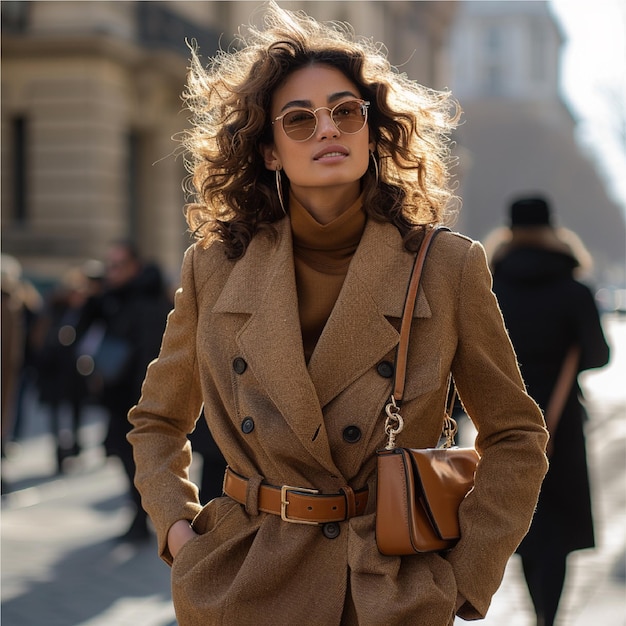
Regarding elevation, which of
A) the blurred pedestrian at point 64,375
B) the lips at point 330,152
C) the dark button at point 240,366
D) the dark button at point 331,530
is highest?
the lips at point 330,152

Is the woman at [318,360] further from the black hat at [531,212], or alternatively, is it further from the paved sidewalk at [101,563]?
the paved sidewalk at [101,563]

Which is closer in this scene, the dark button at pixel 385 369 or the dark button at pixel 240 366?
the dark button at pixel 385 369

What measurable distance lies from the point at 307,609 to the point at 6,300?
682cm

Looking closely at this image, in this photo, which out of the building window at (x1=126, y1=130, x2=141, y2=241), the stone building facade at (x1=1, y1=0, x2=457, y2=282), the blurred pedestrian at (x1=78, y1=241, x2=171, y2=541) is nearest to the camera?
the blurred pedestrian at (x1=78, y1=241, x2=171, y2=541)

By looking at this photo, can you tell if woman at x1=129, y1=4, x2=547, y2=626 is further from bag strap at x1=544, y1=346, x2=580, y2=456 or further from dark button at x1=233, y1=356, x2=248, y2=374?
bag strap at x1=544, y1=346, x2=580, y2=456

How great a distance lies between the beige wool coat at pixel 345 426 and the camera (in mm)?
2705

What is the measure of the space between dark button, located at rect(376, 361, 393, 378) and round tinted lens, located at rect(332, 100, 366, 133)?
60 cm

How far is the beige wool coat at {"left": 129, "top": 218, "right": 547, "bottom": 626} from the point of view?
2705mm

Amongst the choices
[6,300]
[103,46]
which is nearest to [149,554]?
[6,300]

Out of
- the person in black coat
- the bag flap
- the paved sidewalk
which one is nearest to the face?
the bag flap

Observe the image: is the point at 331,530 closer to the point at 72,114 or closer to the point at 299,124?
the point at 299,124

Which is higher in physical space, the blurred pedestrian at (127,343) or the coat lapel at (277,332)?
the coat lapel at (277,332)

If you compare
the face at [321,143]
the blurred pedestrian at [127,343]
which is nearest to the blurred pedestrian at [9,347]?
the blurred pedestrian at [127,343]

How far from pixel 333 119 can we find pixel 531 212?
3039 millimetres
